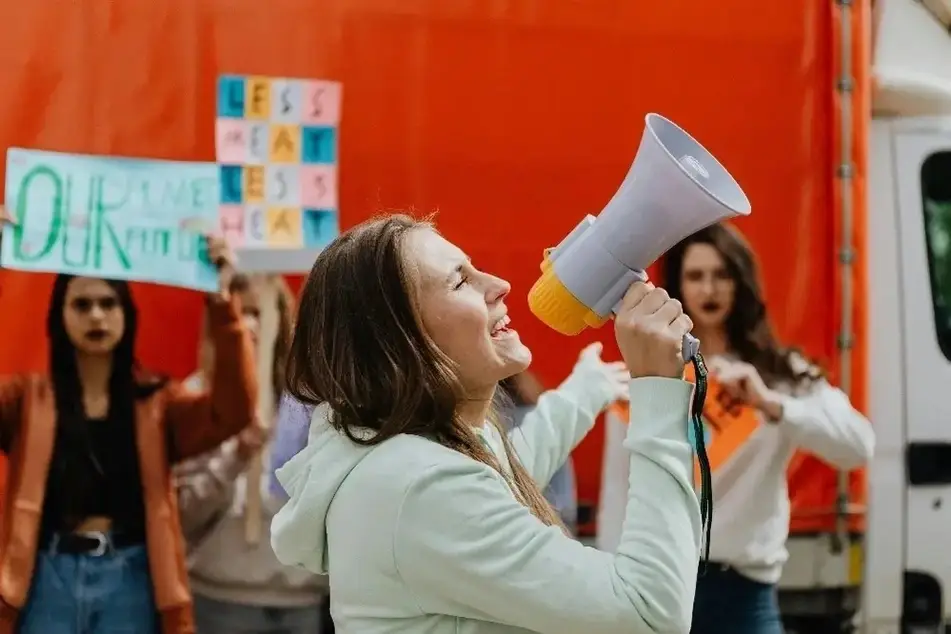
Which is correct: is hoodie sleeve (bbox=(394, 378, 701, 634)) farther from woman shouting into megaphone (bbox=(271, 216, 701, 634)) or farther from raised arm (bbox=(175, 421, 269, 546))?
raised arm (bbox=(175, 421, 269, 546))

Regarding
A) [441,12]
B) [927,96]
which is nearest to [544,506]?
[441,12]

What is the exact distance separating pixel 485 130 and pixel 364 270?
1.58 metres

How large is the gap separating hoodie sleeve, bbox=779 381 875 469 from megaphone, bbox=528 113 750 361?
1.29 meters

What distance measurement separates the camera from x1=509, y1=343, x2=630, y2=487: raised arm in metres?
1.96

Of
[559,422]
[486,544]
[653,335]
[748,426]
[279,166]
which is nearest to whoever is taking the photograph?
[486,544]

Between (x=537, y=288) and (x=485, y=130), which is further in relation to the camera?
(x=485, y=130)

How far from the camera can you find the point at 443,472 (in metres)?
1.35

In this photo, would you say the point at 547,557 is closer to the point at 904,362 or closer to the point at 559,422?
the point at 559,422

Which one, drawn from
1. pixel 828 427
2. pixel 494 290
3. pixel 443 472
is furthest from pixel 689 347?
pixel 828 427

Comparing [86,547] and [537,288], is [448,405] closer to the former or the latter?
[537,288]

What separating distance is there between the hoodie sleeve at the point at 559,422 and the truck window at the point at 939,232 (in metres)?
1.59

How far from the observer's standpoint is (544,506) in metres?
1.61

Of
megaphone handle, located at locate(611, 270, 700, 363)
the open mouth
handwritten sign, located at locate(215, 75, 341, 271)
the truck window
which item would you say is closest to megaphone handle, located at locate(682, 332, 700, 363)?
megaphone handle, located at locate(611, 270, 700, 363)

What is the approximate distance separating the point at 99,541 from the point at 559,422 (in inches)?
55.4
